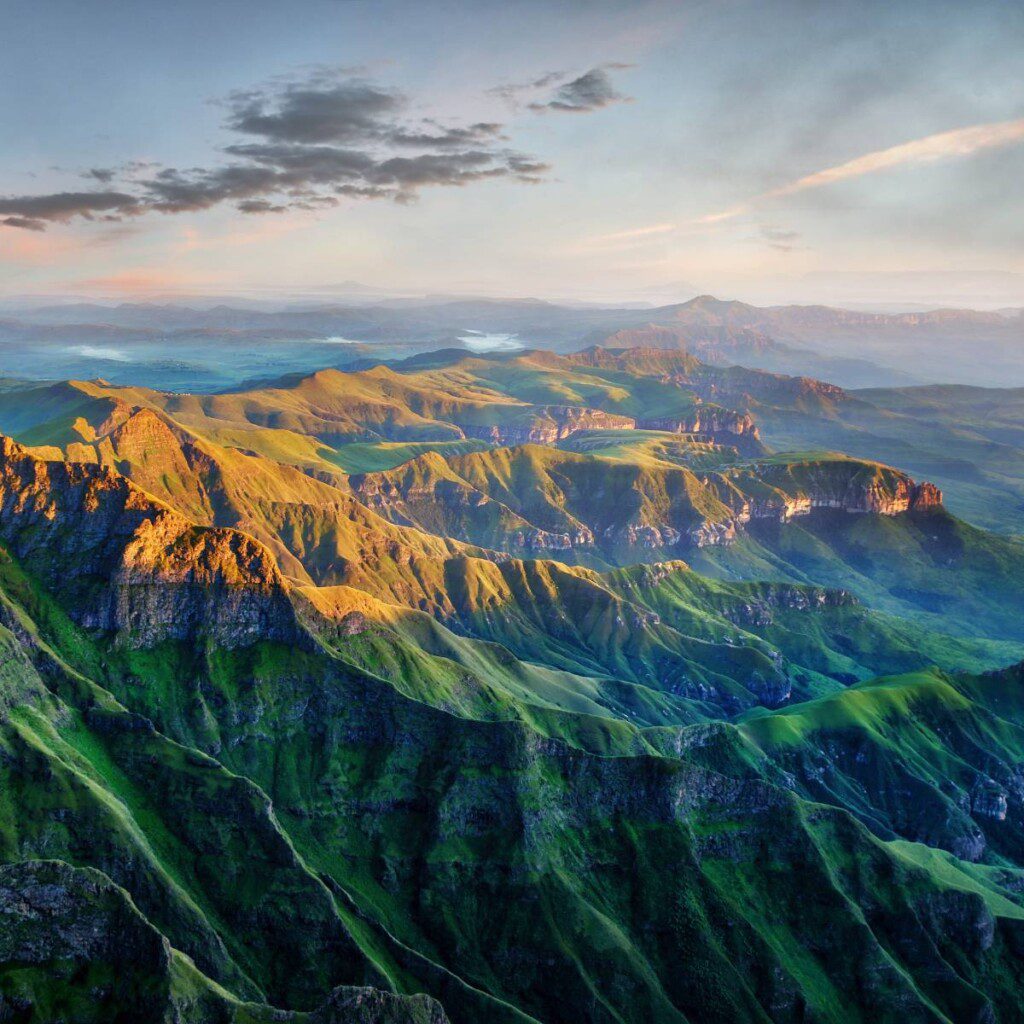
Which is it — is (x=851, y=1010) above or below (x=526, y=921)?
below

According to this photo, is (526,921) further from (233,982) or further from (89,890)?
(89,890)

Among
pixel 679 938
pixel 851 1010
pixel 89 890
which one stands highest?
pixel 89 890

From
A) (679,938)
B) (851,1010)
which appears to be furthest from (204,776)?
(851,1010)

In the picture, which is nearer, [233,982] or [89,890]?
[89,890]

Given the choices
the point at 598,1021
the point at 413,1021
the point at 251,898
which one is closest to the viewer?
the point at 413,1021

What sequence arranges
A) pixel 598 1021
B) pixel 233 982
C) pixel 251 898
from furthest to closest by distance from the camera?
pixel 598 1021 < pixel 251 898 < pixel 233 982

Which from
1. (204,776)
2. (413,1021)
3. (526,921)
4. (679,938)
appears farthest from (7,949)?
(679,938)

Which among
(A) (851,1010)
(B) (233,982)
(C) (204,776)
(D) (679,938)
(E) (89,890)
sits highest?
(E) (89,890)

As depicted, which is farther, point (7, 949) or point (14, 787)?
point (14, 787)

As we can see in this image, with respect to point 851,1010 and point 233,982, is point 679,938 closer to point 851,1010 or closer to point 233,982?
point 851,1010
